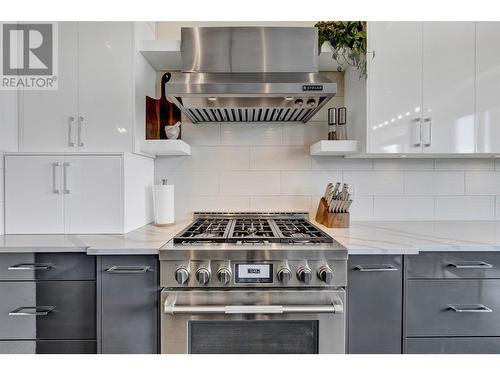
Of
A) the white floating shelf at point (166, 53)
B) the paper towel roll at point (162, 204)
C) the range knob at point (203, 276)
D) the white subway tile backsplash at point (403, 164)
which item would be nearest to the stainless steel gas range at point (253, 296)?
the range knob at point (203, 276)

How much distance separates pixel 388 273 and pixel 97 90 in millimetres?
1832

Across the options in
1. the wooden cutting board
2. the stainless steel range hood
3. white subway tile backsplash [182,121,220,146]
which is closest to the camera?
the stainless steel range hood

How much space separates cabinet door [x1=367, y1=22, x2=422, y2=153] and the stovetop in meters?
0.67

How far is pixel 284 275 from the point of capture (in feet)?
4.68

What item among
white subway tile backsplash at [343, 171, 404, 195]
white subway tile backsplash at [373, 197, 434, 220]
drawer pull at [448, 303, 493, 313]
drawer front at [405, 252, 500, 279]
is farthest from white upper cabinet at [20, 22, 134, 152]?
drawer pull at [448, 303, 493, 313]

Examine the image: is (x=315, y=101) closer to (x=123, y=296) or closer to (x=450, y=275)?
(x=450, y=275)

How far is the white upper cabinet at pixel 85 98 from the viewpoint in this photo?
71.0 inches

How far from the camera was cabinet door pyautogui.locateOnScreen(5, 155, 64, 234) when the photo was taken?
1.80 meters

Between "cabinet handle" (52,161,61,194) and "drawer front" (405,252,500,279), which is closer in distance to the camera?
"drawer front" (405,252,500,279)

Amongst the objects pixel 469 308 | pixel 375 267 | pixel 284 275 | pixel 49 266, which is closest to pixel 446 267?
pixel 469 308

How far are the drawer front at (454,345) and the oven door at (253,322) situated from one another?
1.19 ft

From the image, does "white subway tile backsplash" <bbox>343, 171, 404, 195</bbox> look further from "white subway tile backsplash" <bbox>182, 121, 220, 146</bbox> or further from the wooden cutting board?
the wooden cutting board

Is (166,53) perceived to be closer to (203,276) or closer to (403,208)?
(203,276)
